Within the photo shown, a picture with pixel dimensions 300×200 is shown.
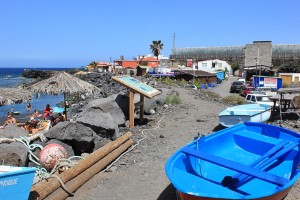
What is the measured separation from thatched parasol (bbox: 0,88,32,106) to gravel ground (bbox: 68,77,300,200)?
5088 millimetres

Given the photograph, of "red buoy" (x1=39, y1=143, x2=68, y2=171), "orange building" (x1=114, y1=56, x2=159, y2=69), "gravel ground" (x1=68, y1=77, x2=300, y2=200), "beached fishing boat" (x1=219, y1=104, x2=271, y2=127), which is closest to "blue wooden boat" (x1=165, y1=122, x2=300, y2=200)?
"gravel ground" (x1=68, y1=77, x2=300, y2=200)

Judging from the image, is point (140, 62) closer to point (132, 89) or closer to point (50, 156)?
point (132, 89)

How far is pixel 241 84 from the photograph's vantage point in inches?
1590

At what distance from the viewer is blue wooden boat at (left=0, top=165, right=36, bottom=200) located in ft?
19.0

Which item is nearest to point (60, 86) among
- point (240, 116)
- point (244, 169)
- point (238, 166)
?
point (240, 116)

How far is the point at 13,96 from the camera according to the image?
13.9m

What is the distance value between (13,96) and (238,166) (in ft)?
35.5

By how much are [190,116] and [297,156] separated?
27.8 feet

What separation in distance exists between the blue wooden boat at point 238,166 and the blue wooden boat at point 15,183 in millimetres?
2659

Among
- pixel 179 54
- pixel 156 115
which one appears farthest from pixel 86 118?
pixel 179 54

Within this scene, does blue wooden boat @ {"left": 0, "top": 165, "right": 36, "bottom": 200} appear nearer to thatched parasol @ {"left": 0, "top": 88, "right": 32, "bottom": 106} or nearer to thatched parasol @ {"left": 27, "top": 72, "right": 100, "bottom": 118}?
thatched parasol @ {"left": 0, "top": 88, "right": 32, "bottom": 106}

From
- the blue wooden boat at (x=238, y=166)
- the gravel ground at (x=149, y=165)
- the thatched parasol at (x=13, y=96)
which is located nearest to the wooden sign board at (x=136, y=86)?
the gravel ground at (x=149, y=165)

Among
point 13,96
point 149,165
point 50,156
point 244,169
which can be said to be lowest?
point 149,165

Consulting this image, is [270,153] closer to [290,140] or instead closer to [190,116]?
[290,140]
